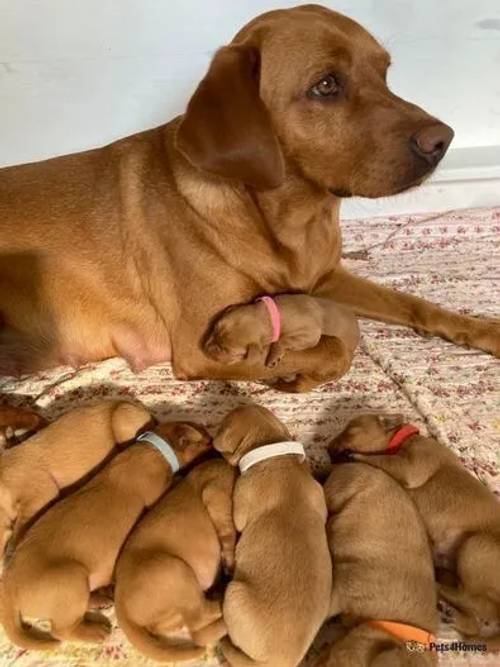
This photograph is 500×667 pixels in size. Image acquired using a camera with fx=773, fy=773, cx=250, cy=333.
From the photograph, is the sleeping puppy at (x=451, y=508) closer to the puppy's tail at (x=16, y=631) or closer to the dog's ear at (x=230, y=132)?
the dog's ear at (x=230, y=132)

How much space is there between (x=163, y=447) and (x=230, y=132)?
0.77 meters

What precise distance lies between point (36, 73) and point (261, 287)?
1.55 meters

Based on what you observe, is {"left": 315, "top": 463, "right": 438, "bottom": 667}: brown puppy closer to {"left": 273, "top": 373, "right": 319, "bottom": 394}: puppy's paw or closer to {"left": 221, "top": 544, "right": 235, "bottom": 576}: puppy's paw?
{"left": 221, "top": 544, "right": 235, "bottom": 576}: puppy's paw

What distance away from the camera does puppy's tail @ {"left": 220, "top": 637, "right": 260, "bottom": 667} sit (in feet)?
4.91

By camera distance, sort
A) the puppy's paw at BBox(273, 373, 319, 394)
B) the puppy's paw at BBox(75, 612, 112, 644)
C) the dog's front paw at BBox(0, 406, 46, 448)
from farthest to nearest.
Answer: the puppy's paw at BBox(273, 373, 319, 394) → the dog's front paw at BBox(0, 406, 46, 448) → the puppy's paw at BBox(75, 612, 112, 644)

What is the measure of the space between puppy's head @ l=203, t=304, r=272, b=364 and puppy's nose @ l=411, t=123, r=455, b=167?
566 millimetres

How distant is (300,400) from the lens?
2254 mm

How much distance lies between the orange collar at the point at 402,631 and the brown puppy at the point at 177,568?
1.05 ft

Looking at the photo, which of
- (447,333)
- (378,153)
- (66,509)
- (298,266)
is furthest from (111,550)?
(447,333)

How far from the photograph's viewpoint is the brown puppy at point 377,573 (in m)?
1.48

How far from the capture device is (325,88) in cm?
195

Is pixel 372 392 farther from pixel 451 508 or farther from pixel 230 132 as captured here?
pixel 230 132

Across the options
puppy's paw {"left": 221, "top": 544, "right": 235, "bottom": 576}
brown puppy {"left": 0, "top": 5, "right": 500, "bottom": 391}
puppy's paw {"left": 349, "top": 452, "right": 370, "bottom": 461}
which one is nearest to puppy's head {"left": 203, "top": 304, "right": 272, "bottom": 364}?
brown puppy {"left": 0, "top": 5, "right": 500, "bottom": 391}

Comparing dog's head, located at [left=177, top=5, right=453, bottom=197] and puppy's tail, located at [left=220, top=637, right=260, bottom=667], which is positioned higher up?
dog's head, located at [left=177, top=5, right=453, bottom=197]
